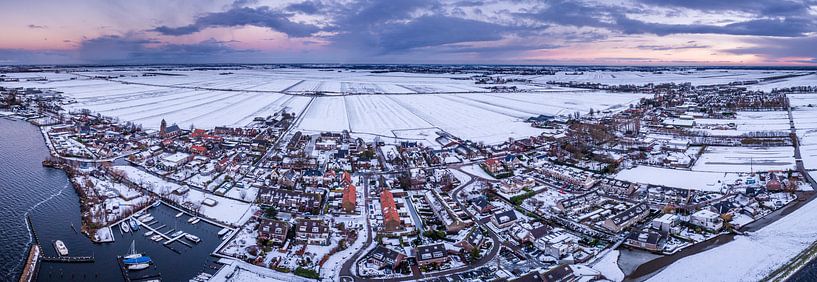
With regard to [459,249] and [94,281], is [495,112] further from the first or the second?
[94,281]

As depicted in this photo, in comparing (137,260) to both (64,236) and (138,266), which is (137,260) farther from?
(64,236)

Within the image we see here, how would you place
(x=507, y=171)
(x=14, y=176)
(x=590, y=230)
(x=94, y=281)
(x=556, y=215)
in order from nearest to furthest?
(x=94, y=281)
(x=590, y=230)
(x=556, y=215)
(x=14, y=176)
(x=507, y=171)

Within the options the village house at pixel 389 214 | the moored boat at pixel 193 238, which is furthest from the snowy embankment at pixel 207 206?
the village house at pixel 389 214

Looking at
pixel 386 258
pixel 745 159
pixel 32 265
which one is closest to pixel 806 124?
pixel 745 159

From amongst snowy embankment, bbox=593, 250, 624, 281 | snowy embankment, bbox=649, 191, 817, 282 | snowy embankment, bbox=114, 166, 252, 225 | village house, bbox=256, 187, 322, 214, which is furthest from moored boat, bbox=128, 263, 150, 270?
snowy embankment, bbox=649, 191, 817, 282

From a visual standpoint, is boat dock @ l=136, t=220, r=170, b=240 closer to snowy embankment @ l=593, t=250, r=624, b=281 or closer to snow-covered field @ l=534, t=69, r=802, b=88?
snowy embankment @ l=593, t=250, r=624, b=281

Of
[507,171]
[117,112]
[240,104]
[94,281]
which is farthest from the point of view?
[240,104]

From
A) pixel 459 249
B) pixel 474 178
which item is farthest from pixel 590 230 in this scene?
pixel 474 178
